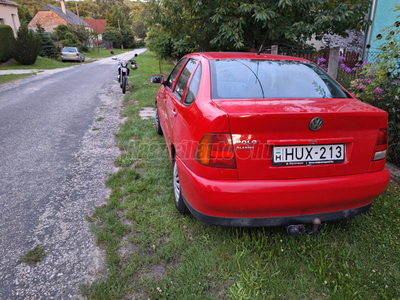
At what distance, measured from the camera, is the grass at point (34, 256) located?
235 centimetres

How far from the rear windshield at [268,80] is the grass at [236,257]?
4.05 feet

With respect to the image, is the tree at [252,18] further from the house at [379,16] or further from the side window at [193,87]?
the side window at [193,87]

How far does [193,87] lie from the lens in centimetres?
279

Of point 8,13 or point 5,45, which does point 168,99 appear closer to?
point 5,45

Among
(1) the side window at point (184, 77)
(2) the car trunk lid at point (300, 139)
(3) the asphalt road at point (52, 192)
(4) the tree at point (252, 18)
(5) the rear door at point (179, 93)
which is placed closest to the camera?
(2) the car trunk lid at point (300, 139)

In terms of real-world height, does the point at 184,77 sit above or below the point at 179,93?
above

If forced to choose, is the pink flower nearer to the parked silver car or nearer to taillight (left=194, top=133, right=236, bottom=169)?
taillight (left=194, top=133, right=236, bottom=169)

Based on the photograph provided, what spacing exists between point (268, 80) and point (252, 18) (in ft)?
16.2

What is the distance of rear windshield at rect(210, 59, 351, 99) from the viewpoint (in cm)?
252

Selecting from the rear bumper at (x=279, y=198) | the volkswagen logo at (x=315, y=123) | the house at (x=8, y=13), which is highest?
the house at (x=8, y=13)

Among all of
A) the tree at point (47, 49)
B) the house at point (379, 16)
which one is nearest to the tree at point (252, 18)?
the house at point (379, 16)

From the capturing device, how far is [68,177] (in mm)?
3826

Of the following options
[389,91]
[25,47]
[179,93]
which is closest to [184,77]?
[179,93]

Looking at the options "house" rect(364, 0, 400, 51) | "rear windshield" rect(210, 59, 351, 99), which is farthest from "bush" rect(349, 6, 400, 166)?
"house" rect(364, 0, 400, 51)
